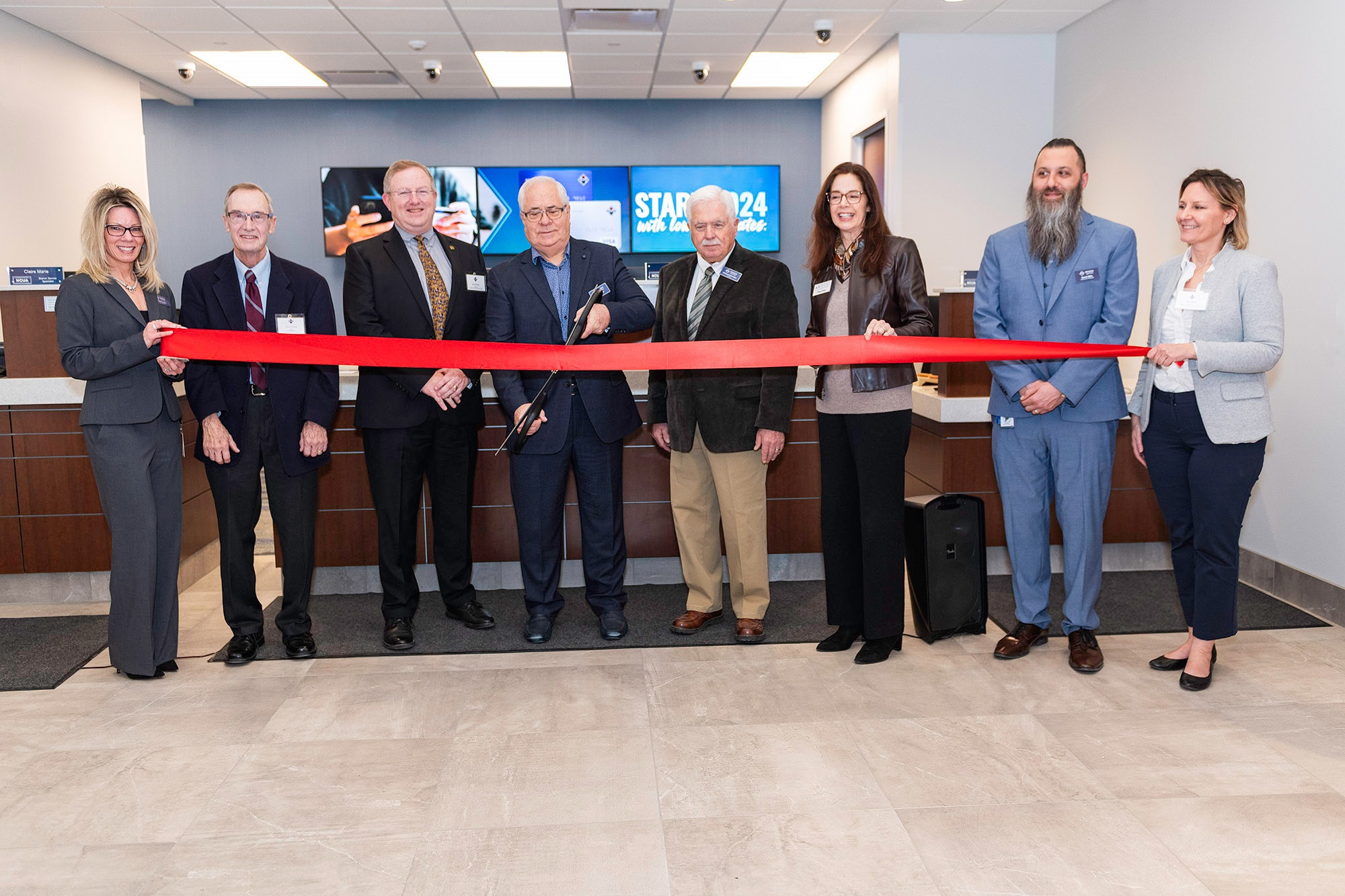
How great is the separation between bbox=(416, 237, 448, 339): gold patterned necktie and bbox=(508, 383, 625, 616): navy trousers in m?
0.53

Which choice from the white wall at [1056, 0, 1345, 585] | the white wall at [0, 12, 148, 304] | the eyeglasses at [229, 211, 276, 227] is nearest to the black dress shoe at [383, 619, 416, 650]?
the eyeglasses at [229, 211, 276, 227]

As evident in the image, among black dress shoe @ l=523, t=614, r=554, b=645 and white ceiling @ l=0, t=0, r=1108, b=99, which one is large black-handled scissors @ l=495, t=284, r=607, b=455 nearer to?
black dress shoe @ l=523, t=614, r=554, b=645

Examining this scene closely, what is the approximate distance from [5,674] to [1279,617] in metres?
5.00

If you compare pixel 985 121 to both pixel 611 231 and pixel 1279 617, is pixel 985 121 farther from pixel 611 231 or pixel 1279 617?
pixel 1279 617

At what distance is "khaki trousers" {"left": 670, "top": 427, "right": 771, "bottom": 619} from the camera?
3635mm

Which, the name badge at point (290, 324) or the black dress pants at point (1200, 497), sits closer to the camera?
the black dress pants at point (1200, 497)

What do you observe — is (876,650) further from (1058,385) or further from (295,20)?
(295,20)

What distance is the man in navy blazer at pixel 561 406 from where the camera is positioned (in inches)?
140

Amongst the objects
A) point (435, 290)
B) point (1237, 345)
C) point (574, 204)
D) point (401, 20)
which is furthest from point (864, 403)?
point (574, 204)

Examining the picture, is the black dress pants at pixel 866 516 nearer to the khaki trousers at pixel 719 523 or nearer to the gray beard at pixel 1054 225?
the khaki trousers at pixel 719 523

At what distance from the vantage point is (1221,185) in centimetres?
306

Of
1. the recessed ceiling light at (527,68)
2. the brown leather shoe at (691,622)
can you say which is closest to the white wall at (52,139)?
the recessed ceiling light at (527,68)

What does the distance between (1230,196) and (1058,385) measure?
783 millimetres

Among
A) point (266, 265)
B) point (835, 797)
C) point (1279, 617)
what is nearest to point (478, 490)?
point (266, 265)
